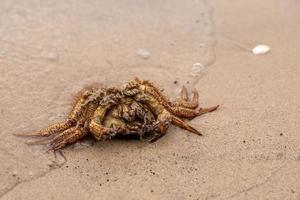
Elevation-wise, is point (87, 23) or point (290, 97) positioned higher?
point (87, 23)

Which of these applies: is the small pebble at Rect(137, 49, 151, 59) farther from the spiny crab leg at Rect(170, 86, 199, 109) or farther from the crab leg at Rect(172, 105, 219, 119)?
the crab leg at Rect(172, 105, 219, 119)

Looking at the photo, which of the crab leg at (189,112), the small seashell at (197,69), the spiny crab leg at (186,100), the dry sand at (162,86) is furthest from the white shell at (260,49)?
the crab leg at (189,112)

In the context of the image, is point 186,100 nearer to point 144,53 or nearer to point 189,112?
point 189,112

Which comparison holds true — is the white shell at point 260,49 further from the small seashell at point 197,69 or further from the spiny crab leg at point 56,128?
the spiny crab leg at point 56,128

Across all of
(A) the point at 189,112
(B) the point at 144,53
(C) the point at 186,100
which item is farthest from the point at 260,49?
(A) the point at 189,112

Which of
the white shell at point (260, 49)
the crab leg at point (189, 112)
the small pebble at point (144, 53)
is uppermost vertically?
the small pebble at point (144, 53)

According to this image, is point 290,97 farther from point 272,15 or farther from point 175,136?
point 272,15

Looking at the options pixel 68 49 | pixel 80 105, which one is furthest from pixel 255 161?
pixel 68 49
